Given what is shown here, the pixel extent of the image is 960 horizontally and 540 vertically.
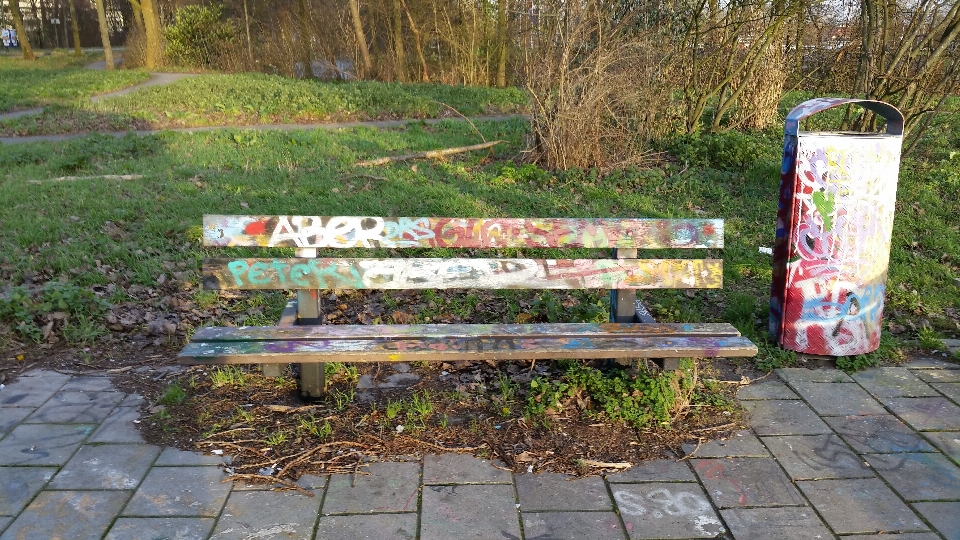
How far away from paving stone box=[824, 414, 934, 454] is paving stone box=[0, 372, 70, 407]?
3930 millimetres

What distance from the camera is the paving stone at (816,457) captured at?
3.25 m

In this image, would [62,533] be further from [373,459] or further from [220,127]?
[220,127]

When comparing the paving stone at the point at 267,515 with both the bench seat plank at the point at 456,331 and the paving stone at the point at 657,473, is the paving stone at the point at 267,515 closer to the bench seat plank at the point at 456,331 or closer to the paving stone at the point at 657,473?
the bench seat plank at the point at 456,331

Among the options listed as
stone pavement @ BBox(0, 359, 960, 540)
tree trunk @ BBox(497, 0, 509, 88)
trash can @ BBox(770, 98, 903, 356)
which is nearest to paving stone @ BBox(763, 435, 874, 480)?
stone pavement @ BBox(0, 359, 960, 540)

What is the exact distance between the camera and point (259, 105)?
1505 centimetres

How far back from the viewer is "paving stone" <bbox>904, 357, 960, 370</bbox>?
439 cm

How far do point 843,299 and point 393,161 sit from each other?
6332mm

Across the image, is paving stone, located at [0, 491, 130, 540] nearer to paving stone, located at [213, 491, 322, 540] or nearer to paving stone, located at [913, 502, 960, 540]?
paving stone, located at [213, 491, 322, 540]

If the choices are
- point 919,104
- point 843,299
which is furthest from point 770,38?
point 843,299

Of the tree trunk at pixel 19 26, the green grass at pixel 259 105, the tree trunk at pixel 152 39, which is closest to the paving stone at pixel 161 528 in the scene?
the green grass at pixel 259 105

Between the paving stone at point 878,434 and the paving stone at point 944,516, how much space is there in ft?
1.41

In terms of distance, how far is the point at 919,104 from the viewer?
7473 mm

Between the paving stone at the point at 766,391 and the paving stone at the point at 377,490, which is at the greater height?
the paving stone at the point at 377,490

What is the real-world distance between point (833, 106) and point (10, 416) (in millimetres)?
4604
